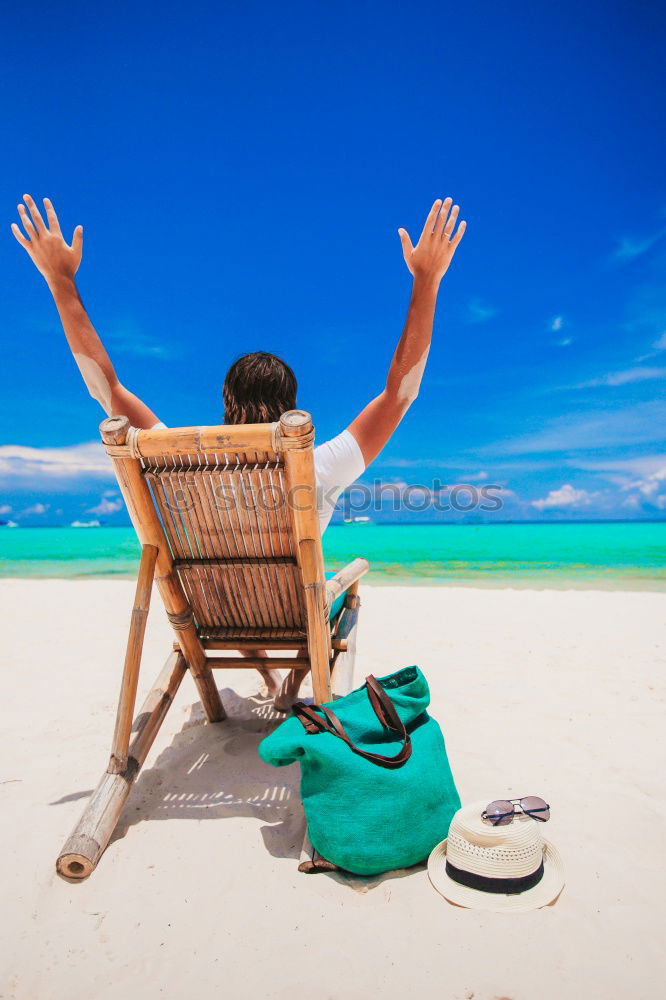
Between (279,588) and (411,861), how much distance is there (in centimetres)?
108

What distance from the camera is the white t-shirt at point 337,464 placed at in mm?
2182

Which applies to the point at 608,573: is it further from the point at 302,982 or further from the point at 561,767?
the point at 302,982

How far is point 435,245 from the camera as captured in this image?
6.73ft

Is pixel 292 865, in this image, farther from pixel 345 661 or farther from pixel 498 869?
pixel 345 661

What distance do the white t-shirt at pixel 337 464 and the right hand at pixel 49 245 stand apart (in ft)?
2.38

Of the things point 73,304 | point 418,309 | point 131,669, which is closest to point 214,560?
point 131,669

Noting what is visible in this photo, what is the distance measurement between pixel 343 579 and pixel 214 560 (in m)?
0.86

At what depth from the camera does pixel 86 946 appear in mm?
1494

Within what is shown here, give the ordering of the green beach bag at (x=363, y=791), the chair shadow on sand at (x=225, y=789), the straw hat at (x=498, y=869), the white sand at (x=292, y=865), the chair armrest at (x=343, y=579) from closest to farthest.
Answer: the white sand at (x=292, y=865), the straw hat at (x=498, y=869), the green beach bag at (x=363, y=791), the chair shadow on sand at (x=225, y=789), the chair armrest at (x=343, y=579)

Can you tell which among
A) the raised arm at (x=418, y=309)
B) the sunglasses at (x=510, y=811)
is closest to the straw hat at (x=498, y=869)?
the sunglasses at (x=510, y=811)

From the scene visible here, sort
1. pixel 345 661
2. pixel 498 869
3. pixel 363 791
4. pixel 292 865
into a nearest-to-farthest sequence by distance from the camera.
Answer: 1. pixel 498 869
2. pixel 363 791
3. pixel 292 865
4. pixel 345 661

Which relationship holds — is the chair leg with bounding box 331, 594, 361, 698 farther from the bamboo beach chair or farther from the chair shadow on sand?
the chair shadow on sand

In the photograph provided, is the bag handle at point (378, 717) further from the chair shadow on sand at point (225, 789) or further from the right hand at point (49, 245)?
the right hand at point (49, 245)

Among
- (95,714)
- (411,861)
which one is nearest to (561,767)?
(411,861)
